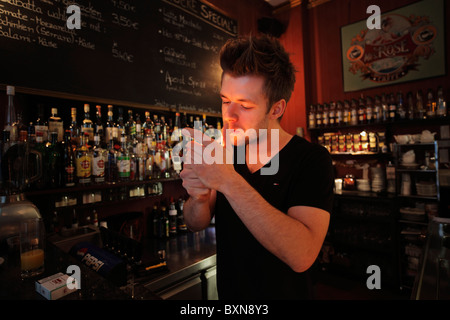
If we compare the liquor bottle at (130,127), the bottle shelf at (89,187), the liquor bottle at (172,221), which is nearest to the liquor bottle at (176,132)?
the liquor bottle at (130,127)

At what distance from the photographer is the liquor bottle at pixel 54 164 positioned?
156cm

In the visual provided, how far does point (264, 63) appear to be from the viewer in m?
0.96

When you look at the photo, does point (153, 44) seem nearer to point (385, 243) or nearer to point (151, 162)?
point (151, 162)

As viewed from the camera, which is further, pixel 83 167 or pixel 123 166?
pixel 123 166

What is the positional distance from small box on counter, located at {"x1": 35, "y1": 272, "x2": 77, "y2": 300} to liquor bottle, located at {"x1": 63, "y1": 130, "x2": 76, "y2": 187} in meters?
0.80

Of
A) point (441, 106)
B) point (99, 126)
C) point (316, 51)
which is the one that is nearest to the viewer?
point (99, 126)

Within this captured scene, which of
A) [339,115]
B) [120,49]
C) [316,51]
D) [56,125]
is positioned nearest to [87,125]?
[56,125]

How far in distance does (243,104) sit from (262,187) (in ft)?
1.10

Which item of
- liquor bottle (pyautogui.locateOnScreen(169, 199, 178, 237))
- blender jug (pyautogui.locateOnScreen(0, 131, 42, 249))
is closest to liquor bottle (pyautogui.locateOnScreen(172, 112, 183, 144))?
liquor bottle (pyautogui.locateOnScreen(169, 199, 178, 237))

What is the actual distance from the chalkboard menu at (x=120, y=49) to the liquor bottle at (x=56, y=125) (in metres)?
0.17

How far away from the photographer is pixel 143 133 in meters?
2.23

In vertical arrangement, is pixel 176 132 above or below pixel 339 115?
below

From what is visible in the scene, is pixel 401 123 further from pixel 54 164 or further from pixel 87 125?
pixel 54 164

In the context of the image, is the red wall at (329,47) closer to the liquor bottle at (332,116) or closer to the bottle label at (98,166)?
the liquor bottle at (332,116)
